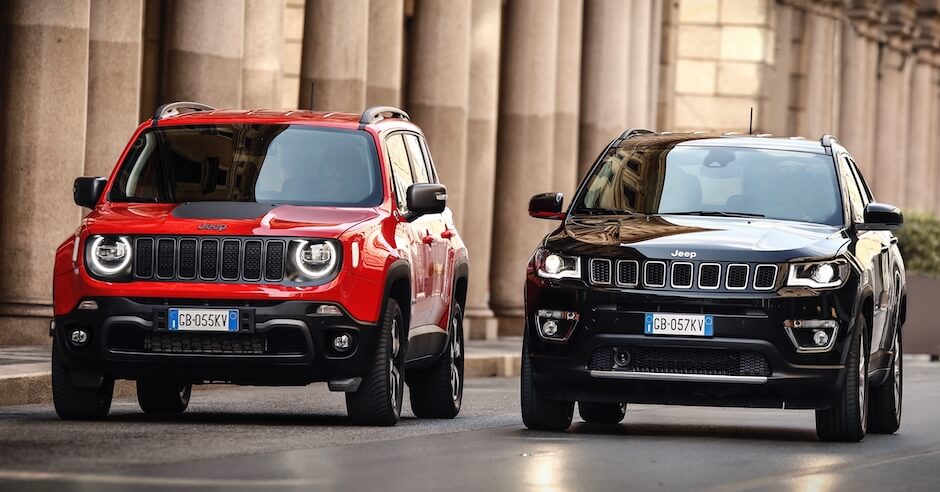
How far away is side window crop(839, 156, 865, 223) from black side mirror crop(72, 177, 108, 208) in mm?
4602

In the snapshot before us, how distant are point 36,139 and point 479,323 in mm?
10810

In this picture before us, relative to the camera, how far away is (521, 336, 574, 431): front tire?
1348cm

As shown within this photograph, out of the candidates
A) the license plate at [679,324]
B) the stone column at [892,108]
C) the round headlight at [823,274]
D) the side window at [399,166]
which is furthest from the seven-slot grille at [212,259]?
the stone column at [892,108]

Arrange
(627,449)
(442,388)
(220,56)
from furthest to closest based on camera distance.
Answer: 1. (220,56)
2. (442,388)
3. (627,449)

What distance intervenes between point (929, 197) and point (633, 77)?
31637 mm

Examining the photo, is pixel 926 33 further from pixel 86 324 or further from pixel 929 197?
pixel 86 324

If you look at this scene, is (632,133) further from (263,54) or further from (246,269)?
(263,54)

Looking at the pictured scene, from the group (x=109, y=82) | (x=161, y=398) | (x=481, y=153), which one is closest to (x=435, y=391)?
(x=161, y=398)

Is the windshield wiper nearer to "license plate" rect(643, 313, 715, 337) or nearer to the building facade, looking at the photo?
"license plate" rect(643, 313, 715, 337)

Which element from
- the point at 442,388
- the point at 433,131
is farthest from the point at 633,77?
the point at 442,388

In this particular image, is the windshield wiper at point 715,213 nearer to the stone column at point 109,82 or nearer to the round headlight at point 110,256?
the round headlight at point 110,256

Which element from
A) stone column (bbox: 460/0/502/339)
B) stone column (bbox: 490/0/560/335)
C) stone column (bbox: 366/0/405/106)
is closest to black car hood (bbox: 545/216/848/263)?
stone column (bbox: 366/0/405/106)

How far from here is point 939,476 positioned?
1141cm

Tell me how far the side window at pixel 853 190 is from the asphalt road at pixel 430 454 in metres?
1.42
